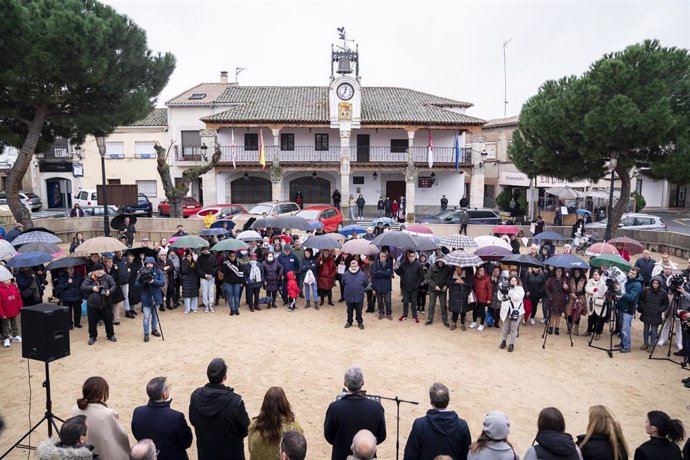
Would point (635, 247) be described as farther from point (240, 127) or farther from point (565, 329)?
point (240, 127)

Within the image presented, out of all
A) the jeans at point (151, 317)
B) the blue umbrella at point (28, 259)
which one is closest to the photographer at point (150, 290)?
the jeans at point (151, 317)

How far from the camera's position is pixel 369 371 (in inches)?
335

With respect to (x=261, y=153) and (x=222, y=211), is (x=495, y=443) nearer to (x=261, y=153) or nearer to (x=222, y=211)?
(x=222, y=211)

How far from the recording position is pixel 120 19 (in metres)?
16.4

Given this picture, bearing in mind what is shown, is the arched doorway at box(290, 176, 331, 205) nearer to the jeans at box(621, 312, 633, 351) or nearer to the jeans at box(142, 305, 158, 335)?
the jeans at box(142, 305, 158, 335)

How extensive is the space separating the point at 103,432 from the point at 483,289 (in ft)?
26.4

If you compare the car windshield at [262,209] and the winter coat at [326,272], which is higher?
the car windshield at [262,209]

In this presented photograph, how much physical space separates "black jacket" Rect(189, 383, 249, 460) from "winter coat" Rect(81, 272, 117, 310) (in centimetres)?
590

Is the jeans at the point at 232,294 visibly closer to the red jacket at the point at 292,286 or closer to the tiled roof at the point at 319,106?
the red jacket at the point at 292,286

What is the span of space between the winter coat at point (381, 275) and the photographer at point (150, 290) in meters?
4.58

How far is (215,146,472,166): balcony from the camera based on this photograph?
33.5 meters

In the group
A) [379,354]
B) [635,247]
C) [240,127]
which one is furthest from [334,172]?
[379,354]

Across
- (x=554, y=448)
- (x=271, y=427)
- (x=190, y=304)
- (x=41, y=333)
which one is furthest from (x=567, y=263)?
(x=41, y=333)

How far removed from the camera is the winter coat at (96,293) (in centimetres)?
948
